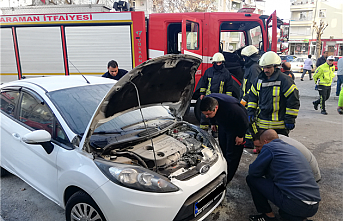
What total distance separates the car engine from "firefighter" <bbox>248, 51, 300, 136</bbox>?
3.95ft

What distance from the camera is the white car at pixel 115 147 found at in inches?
76.9

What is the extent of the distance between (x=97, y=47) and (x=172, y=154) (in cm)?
421

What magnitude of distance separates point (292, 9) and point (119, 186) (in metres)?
51.1

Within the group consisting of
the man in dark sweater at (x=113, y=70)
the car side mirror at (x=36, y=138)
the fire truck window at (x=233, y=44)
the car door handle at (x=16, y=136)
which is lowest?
the car door handle at (x=16, y=136)

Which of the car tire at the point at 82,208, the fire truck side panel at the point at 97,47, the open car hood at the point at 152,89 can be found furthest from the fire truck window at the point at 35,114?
the fire truck side panel at the point at 97,47

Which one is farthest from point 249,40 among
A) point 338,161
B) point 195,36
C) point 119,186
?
point 119,186

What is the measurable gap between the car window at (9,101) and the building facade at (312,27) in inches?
1616

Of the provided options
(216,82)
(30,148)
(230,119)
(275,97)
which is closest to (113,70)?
(216,82)

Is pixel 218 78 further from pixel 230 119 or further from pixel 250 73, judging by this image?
pixel 230 119

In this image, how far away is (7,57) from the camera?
6.02 meters

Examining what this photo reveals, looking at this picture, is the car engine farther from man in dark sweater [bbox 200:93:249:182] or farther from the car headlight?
man in dark sweater [bbox 200:93:249:182]

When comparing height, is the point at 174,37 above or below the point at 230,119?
above

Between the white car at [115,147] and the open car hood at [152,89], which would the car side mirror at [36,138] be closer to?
the white car at [115,147]

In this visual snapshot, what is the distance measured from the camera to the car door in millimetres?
2424
